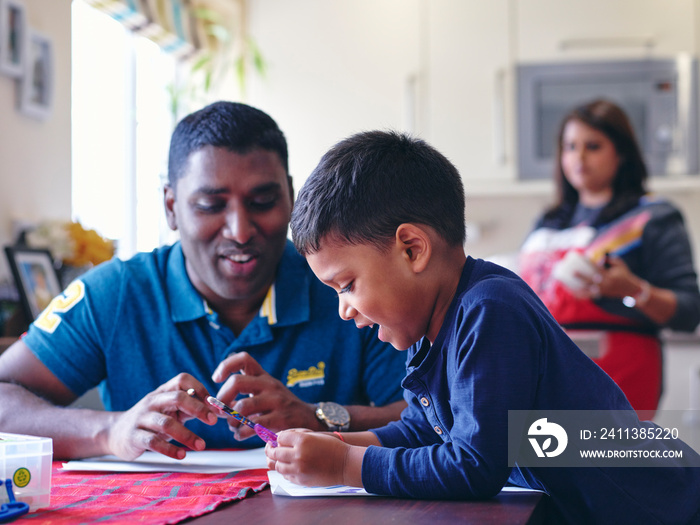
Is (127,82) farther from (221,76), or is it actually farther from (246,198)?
(246,198)

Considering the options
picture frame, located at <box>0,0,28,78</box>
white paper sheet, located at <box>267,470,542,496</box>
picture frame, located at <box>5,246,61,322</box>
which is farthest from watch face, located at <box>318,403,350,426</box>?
Answer: picture frame, located at <box>0,0,28,78</box>

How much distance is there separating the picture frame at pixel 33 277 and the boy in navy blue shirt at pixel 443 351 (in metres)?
1.22

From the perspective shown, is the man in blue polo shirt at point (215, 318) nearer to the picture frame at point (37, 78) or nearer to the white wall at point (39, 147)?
the white wall at point (39, 147)

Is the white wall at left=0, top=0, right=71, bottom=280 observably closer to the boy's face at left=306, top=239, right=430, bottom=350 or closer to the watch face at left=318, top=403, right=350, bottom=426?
the watch face at left=318, top=403, right=350, bottom=426

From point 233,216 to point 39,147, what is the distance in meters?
1.32

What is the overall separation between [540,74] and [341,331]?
8.25ft

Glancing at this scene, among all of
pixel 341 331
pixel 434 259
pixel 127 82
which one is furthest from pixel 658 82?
pixel 434 259

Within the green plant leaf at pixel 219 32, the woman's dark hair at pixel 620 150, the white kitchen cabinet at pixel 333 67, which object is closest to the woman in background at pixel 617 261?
the woman's dark hair at pixel 620 150

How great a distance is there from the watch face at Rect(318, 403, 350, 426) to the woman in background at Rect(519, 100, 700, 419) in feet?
3.61

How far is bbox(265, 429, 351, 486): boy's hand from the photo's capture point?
86 cm

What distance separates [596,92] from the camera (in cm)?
345

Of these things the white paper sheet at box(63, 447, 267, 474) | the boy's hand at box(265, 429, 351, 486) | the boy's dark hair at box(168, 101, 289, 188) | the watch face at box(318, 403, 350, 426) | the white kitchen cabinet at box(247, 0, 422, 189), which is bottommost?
the white paper sheet at box(63, 447, 267, 474)

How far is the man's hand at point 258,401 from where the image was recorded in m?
1.07

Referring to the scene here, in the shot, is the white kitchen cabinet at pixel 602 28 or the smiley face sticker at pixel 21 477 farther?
the white kitchen cabinet at pixel 602 28
